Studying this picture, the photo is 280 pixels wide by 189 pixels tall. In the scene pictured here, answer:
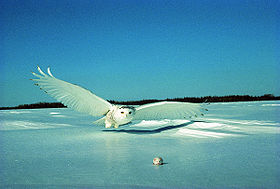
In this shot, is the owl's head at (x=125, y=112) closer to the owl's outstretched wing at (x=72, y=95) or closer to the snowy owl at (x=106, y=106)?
the snowy owl at (x=106, y=106)

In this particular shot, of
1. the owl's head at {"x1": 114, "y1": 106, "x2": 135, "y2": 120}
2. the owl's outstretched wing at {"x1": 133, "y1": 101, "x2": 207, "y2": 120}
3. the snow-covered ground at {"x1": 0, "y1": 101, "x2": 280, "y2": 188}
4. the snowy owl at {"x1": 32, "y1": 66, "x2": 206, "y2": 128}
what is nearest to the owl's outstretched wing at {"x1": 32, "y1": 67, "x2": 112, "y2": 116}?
the snowy owl at {"x1": 32, "y1": 66, "x2": 206, "y2": 128}

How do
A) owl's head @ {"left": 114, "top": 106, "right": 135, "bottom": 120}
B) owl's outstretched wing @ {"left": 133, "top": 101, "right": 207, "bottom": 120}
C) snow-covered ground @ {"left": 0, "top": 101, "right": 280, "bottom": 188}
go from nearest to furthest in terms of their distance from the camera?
snow-covered ground @ {"left": 0, "top": 101, "right": 280, "bottom": 188}, owl's head @ {"left": 114, "top": 106, "right": 135, "bottom": 120}, owl's outstretched wing @ {"left": 133, "top": 101, "right": 207, "bottom": 120}

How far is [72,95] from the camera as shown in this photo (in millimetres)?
7711

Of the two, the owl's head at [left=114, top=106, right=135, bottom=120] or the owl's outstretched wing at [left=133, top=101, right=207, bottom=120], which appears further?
the owl's outstretched wing at [left=133, top=101, right=207, bottom=120]

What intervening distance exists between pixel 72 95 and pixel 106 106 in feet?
3.35

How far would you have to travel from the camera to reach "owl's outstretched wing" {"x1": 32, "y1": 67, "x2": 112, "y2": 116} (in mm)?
7273

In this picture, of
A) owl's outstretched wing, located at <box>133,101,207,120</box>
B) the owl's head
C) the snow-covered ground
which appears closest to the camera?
the snow-covered ground

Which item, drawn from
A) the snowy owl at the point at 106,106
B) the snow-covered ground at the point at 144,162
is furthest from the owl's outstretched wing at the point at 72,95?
the snow-covered ground at the point at 144,162

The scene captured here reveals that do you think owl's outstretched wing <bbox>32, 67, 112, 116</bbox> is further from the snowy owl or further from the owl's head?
the owl's head

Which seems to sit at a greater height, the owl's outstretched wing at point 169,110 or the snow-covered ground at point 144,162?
the owl's outstretched wing at point 169,110

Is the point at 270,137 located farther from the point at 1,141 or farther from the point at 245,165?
the point at 1,141

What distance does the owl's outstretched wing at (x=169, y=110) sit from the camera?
7871 mm

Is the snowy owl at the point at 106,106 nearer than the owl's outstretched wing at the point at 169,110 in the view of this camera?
Yes

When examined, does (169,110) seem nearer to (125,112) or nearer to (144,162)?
(125,112)
